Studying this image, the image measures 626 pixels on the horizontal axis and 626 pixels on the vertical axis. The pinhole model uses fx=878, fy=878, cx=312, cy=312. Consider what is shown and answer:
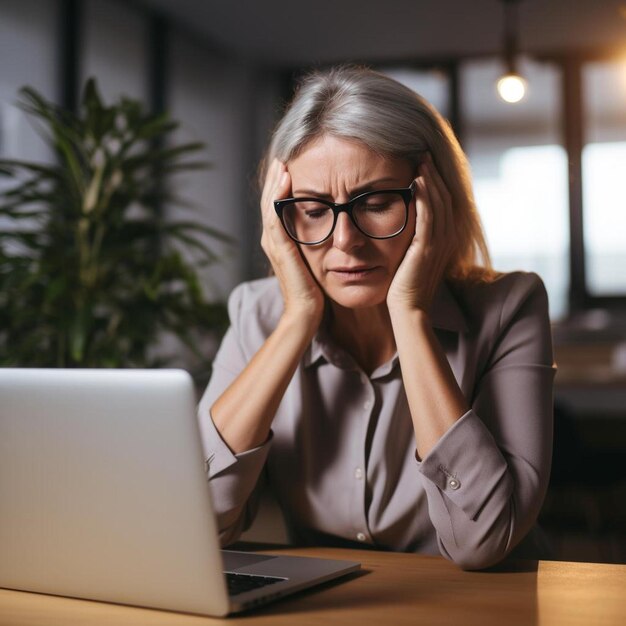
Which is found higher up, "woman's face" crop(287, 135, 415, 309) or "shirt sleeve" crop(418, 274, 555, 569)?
"woman's face" crop(287, 135, 415, 309)

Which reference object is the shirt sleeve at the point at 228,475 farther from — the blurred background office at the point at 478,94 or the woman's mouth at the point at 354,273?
the blurred background office at the point at 478,94

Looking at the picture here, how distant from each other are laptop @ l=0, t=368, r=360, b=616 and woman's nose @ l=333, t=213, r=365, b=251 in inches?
21.0

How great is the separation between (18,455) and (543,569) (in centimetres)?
65

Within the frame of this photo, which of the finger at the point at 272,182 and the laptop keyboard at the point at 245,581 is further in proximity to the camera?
the finger at the point at 272,182

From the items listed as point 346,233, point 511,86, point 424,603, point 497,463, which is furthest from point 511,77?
point 424,603

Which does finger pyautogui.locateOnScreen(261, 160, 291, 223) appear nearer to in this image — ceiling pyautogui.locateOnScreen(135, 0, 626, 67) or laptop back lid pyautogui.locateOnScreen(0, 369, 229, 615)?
laptop back lid pyautogui.locateOnScreen(0, 369, 229, 615)

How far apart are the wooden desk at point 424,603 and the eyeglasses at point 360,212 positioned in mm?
508

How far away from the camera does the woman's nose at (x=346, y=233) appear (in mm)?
1325

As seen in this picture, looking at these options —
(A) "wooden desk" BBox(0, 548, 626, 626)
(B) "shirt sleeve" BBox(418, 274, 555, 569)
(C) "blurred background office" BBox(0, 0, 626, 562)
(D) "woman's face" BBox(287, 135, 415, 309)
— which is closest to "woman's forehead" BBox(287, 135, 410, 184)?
(D) "woman's face" BBox(287, 135, 415, 309)

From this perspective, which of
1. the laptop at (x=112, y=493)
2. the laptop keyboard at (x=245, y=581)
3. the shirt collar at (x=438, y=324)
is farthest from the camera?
the shirt collar at (x=438, y=324)

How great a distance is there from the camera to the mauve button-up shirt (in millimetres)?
1187

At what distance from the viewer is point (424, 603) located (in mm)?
962

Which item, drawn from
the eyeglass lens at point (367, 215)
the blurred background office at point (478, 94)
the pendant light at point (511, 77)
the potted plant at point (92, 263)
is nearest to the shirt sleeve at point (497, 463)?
the eyeglass lens at point (367, 215)

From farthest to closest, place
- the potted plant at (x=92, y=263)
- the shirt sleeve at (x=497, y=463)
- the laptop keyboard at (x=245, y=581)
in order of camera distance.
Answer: the potted plant at (x=92, y=263)
the shirt sleeve at (x=497, y=463)
the laptop keyboard at (x=245, y=581)
